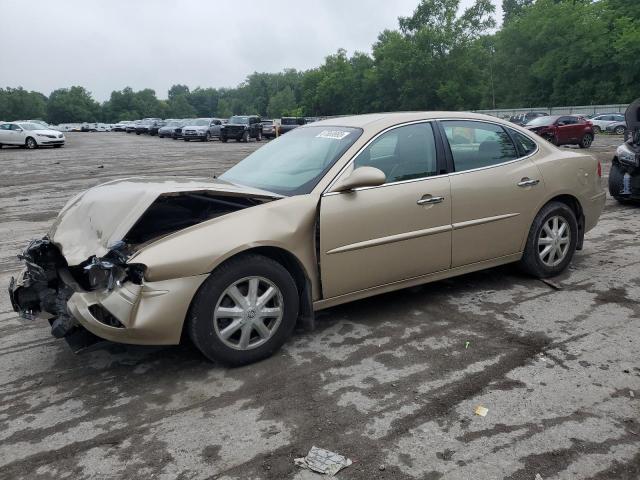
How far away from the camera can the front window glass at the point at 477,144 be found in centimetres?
456

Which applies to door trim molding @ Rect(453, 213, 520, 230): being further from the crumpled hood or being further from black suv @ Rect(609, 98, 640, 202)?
black suv @ Rect(609, 98, 640, 202)

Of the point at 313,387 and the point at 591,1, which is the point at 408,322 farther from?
the point at 591,1

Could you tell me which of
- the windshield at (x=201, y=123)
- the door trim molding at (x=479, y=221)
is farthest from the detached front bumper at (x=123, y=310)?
the windshield at (x=201, y=123)

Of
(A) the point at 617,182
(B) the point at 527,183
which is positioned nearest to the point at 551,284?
(B) the point at 527,183

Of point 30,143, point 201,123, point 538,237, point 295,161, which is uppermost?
point 201,123

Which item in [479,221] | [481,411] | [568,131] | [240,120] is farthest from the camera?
[240,120]

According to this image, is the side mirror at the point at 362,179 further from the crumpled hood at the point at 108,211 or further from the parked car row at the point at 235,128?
the parked car row at the point at 235,128

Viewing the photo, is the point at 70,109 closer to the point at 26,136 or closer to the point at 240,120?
the point at 240,120

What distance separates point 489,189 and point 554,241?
1.04 metres

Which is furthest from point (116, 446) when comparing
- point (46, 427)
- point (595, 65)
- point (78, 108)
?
point (78, 108)

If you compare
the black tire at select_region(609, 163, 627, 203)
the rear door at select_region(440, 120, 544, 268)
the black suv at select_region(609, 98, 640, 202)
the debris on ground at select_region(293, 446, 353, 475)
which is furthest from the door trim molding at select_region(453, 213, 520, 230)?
the black tire at select_region(609, 163, 627, 203)

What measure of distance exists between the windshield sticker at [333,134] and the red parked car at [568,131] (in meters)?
22.1

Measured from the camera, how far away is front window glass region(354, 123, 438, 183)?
417cm

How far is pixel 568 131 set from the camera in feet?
79.2
